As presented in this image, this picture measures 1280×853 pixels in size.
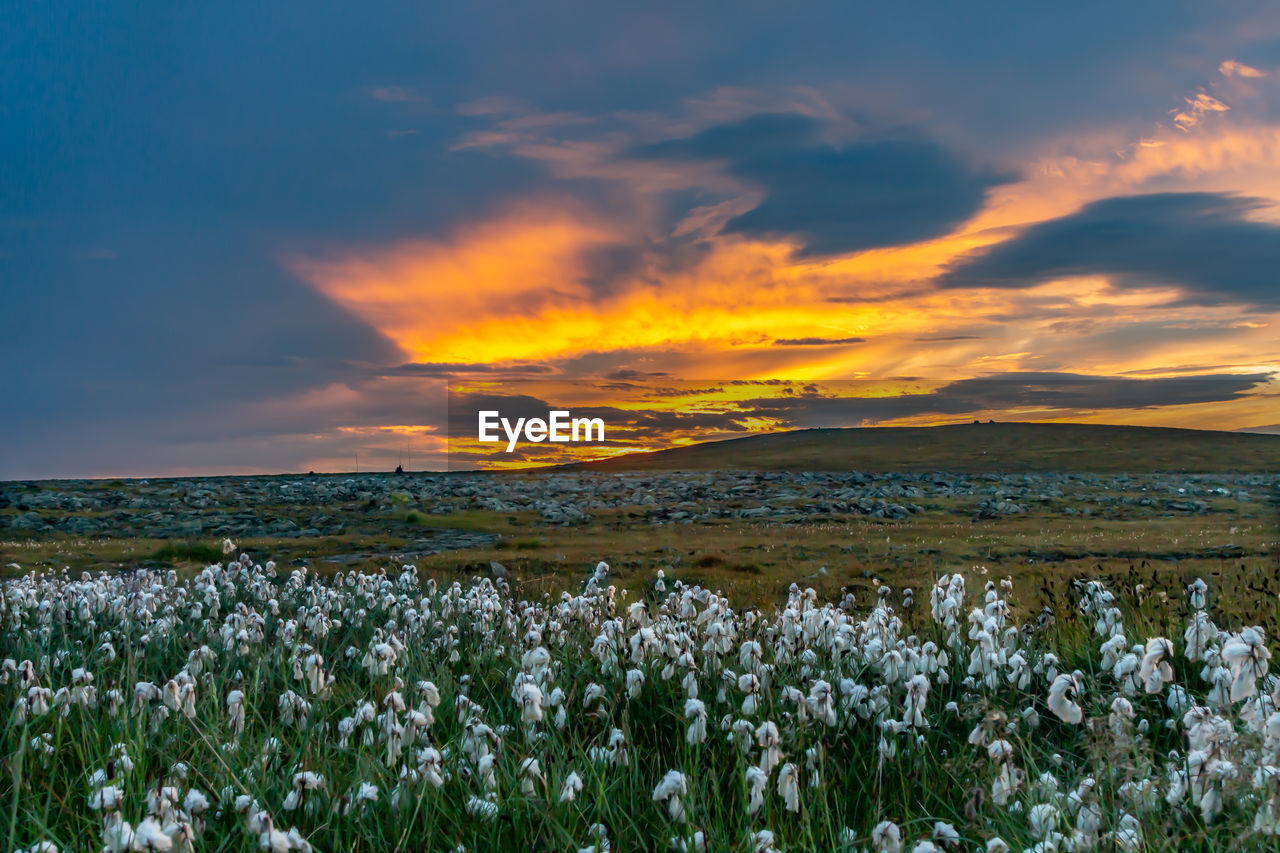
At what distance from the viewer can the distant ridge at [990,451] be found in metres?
66.1

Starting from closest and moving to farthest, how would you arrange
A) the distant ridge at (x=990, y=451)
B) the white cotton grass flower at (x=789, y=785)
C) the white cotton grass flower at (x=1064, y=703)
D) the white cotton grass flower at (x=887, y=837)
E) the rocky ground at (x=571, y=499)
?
the white cotton grass flower at (x=887, y=837) → the white cotton grass flower at (x=789, y=785) → the white cotton grass flower at (x=1064, y=703) → the rocky ground at (x=571, y=499) → the distant ridge at (x=990, y=451)

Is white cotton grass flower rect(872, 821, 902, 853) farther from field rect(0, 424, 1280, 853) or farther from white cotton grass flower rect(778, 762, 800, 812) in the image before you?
white cotton grass flower rect(778, 762, 800, 812)

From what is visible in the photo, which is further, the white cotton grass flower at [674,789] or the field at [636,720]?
the field at [636,720]

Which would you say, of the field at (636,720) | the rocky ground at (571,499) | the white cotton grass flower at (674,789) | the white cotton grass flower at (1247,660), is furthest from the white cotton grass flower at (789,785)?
the rocky ground at (571,499)

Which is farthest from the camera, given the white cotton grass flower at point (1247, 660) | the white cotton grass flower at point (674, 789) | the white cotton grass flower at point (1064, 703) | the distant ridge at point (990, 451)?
the distant ridge at point (990, 451)

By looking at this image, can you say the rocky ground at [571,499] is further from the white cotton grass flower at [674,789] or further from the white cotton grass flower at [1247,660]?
the white cotton grass flower at [1247,660]

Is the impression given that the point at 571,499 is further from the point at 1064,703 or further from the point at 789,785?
the point at 789,785

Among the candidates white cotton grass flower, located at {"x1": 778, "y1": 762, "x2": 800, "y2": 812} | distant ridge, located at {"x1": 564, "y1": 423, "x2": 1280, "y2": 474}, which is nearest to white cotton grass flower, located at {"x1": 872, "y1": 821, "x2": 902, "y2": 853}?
white cotton grass flower, located at {"x1": 778, "y1": 762, "x2": 800, "y2": 812}

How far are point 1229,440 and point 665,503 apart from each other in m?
78.7

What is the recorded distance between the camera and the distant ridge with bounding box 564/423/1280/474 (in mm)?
66125

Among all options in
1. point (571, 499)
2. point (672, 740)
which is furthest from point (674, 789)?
point (571, 499)

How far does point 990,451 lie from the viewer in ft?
247

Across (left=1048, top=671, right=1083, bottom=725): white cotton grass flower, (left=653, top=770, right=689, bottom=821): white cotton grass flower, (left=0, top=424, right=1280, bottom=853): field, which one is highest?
(left=1048, top=671, right=1083, bottom=725): white cotton grass flower

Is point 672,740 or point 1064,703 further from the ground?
point 1064,703
